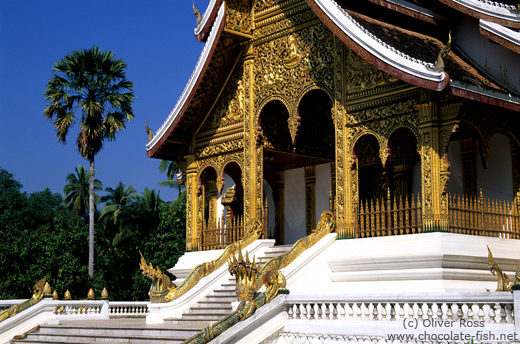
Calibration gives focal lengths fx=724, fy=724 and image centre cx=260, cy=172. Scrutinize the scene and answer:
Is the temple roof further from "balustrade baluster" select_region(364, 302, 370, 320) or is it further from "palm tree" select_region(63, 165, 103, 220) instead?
"palm tree" select_region(63, 165, 103, 220)

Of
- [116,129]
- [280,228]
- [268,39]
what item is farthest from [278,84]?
[116,129]

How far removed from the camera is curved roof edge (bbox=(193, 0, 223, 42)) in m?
15.5

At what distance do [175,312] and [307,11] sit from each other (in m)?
6.06

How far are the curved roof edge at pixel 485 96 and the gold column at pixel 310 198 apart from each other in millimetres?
6117

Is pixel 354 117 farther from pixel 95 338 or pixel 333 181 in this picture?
pixel 95 338

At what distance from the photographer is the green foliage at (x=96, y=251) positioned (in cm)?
2241

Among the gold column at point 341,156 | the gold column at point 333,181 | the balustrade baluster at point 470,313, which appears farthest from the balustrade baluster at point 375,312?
the gold column at point 333,181

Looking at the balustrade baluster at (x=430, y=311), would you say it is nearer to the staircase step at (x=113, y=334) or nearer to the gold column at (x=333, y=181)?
the staircase step at (x=113, y=334)

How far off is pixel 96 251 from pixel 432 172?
68.8ft

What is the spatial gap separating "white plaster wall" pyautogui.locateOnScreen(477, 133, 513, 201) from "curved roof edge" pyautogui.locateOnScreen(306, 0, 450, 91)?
2851mm

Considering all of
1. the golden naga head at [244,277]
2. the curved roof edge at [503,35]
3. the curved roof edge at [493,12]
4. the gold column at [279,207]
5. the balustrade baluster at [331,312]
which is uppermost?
the curved roof edge at [493,12]

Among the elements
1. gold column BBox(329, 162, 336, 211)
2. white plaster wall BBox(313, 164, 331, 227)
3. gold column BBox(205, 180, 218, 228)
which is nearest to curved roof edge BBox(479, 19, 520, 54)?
gold column BBox(329, 162, 336, 211)

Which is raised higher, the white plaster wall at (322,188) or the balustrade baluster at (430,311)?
the white plaster wall at (322,188)

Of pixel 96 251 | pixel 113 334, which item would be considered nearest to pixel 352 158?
pixel 113 334
